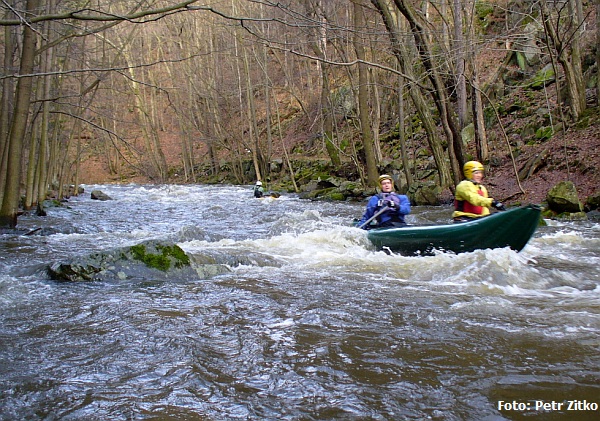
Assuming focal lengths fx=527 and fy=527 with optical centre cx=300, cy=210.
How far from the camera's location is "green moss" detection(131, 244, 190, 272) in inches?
258

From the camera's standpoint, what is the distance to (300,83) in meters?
29.6

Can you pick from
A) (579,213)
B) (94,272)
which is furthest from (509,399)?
(579,213)

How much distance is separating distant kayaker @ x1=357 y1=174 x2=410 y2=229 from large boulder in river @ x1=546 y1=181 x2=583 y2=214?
4.41m

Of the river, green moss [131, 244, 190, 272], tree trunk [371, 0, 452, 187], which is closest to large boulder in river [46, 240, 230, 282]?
green moss [131, 244, 190, 272]

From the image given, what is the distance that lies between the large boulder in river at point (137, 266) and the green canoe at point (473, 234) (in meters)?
2.51

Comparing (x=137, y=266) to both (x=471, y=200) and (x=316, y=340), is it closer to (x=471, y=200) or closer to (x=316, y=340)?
(x=316, y=340)

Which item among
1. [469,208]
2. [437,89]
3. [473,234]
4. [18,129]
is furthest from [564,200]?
[18,129]

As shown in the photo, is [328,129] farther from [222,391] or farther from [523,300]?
[222,391]

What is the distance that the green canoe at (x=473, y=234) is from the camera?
21.3ft

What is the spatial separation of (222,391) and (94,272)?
12.0ft

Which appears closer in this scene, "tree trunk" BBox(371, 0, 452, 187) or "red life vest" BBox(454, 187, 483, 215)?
"red life vest" BBox(454, 187, 483, 215)

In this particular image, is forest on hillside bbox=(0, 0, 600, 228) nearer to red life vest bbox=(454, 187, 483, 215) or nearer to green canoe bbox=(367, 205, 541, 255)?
red life vest bbox=(454, 187, 483, 215)

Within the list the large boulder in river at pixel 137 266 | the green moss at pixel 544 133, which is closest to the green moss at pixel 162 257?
the large boulder in river at pixel 137 266

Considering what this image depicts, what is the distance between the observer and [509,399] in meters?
2.97
